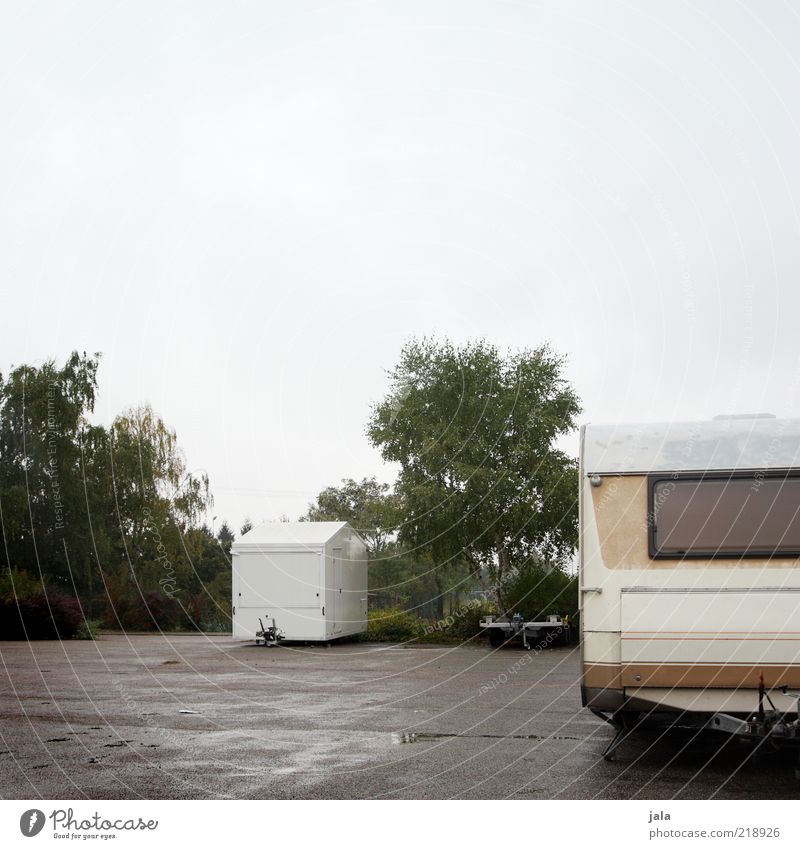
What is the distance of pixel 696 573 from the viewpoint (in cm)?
716

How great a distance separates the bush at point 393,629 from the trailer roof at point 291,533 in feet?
12.6

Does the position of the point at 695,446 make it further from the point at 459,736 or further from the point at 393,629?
the point at 393,629

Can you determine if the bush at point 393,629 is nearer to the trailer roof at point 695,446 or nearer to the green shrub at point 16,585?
the green shrub at point 16,585

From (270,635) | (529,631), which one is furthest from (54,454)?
(529,631)

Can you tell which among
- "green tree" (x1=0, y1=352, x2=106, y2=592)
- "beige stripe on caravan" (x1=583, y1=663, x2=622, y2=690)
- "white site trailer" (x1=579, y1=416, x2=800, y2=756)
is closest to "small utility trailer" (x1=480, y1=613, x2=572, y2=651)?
"white site trailer" (x1=579, y1=416, x2=800, y2=756)

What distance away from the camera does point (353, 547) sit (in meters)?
26.3

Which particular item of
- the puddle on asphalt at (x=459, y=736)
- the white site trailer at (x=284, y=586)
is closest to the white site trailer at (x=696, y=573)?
the puddle on asphalt at (x=459, y=736)

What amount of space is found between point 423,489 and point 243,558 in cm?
594

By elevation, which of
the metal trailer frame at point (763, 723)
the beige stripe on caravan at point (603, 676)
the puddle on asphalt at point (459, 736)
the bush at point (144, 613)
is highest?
the beige stripe on caravan at point (603, 676)

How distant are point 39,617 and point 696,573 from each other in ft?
73.2

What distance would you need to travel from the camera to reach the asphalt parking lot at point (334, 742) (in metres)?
6.61

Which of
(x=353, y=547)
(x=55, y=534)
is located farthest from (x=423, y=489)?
(x=55, y=534)

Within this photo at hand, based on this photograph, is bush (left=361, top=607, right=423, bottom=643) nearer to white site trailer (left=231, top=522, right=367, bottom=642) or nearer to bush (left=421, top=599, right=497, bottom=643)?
bush (left=421, top=599, right=497, bottom=643)
